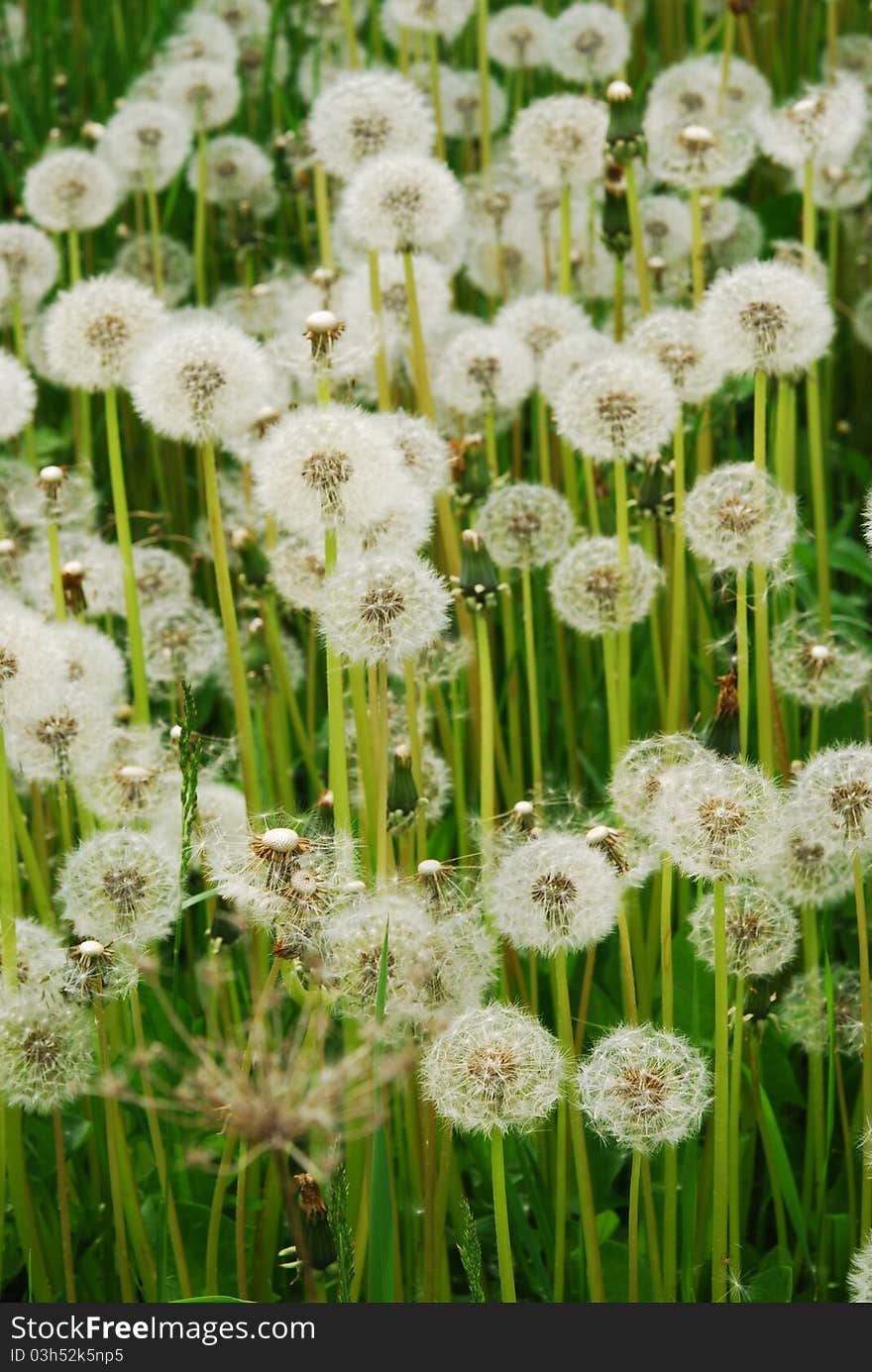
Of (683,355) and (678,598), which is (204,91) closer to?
(683,355)

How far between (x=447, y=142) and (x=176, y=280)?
1190mm

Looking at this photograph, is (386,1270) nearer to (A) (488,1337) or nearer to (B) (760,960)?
(A) (488,1337)

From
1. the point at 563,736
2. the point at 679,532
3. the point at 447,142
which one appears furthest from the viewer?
the point at 447,142

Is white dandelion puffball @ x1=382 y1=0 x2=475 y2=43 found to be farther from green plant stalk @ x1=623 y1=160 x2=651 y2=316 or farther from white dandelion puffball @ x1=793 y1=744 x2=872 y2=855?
white dandelion puffball @ x1=793 y1=744 x2=872 y2=855

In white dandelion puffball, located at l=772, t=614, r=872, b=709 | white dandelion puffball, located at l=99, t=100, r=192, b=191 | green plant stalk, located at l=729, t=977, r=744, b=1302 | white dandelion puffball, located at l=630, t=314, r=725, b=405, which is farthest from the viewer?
white dandelion puffball, located at l=99, t=100, r=192, b=191

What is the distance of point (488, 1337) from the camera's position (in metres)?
1.67

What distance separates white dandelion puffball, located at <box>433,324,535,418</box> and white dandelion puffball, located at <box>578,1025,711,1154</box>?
1.53m

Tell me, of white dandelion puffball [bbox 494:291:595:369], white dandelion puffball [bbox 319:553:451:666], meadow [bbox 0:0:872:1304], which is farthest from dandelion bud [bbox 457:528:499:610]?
white dandelion puffball [bbox 494:291:595:369]

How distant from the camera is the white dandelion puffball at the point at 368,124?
3256 mm

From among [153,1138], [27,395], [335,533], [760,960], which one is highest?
[27,395]

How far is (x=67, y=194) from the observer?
12.1 feet

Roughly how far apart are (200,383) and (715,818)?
3.25ft

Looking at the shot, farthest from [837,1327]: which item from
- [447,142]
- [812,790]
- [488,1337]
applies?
[447,142]

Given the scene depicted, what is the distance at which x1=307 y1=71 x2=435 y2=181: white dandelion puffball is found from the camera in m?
3.26
